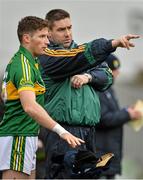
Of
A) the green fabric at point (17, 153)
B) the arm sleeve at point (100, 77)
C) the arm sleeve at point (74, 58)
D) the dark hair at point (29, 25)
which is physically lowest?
the green fabric at point (17, 153)

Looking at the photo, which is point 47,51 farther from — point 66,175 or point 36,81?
point 66,175

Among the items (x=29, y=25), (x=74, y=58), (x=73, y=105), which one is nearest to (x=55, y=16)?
(x=74, y=58)

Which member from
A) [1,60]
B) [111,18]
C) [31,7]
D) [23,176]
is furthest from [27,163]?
[111,18]

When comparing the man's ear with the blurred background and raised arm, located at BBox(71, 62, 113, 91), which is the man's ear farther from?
the blurred background

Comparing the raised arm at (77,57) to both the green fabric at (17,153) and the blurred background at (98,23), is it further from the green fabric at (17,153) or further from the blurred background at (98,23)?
the blurred background at (98,23)

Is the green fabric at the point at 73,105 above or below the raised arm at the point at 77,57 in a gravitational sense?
below

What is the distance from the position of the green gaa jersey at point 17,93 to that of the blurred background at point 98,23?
9.94 m

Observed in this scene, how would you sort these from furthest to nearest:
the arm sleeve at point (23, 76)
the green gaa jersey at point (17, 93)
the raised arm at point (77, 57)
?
1. the raised arm at point (77, 57)
2. the green gaa jersey at point (17, 93)
3. the arm sleeve at point (23, 76)

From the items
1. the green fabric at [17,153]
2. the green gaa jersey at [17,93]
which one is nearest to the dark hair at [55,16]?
the green gaa jersey at [17,93]

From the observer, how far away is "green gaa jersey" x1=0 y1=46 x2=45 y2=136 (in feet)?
29.9

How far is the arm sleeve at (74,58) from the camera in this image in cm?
932

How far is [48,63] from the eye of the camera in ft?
32.1

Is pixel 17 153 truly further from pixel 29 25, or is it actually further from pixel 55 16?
pixel 55 16

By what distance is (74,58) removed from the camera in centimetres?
952
